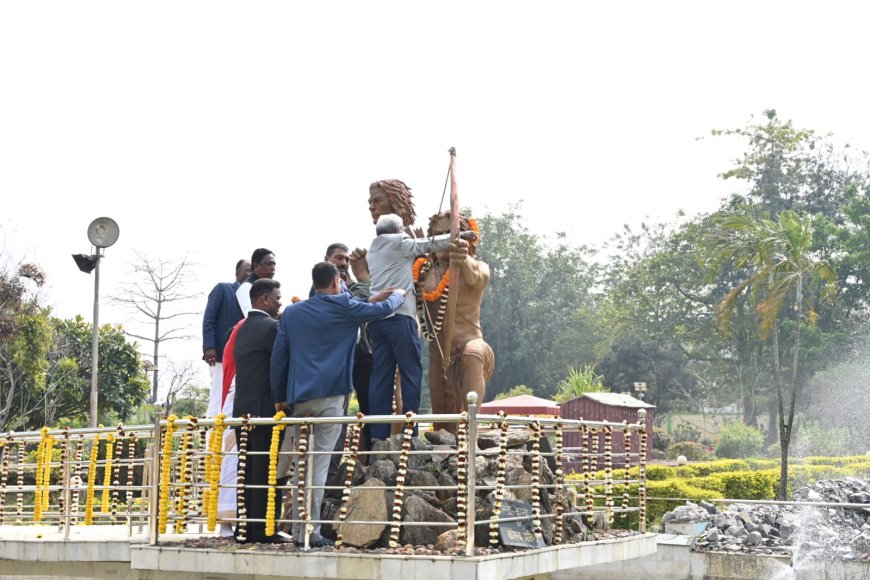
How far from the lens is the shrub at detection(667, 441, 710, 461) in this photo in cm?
3931

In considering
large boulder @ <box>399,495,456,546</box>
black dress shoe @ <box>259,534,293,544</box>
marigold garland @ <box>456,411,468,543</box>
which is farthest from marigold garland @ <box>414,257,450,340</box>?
marigold garland @ <box>456,411,468,543</box>

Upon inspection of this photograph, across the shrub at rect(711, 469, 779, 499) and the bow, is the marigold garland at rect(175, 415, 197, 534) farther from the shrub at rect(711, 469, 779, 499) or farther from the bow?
the shrub at rect(711, 469, 779, 499)

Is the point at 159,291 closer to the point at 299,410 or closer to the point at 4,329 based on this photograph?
the point at 4,329

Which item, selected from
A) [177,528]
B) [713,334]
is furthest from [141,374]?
[713,334]

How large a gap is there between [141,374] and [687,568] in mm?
21179

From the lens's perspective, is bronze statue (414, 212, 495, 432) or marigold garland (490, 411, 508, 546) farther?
bronze statue (414, 212, 495, 432)

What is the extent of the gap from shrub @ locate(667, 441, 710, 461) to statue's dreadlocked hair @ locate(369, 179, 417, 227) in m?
31.0

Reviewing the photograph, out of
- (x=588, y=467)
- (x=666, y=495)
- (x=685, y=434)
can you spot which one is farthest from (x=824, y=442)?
(x=588, y=467)

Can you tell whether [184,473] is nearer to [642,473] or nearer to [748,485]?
[642,473]

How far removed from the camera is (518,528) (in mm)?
7574

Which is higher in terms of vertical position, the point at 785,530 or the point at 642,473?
the point at 642,473

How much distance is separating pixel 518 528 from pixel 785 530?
10.7m

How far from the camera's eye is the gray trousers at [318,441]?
773 cm

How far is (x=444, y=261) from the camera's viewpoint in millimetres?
10258
